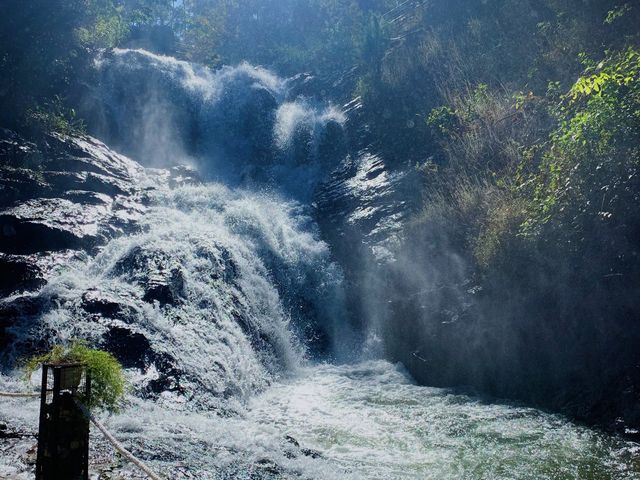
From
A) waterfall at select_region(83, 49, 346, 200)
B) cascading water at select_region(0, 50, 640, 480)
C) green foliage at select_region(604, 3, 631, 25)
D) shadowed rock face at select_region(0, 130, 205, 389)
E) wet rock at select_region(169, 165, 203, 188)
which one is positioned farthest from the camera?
waterfall at select_region(83, 49, 346, 200)

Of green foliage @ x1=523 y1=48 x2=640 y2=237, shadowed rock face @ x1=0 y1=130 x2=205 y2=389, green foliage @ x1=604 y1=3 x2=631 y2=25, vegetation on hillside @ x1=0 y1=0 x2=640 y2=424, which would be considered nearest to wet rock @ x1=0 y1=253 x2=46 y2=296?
shadowed rock face @ x1=0 y1=130 x2=205 y2=389

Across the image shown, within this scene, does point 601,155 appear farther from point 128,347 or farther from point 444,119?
point 128,347

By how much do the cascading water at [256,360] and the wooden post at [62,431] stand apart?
0.77 m

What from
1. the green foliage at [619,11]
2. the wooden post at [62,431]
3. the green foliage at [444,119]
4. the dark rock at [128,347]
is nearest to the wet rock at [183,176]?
the green foliage at [444,119]

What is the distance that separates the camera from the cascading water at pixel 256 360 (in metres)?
5.09

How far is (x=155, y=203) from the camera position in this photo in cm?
1224

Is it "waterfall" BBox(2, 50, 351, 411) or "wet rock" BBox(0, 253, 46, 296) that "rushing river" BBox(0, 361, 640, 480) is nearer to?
"waterfall" BBox(2, 50, 351, 411)

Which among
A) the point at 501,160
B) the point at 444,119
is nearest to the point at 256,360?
the point at 501,160

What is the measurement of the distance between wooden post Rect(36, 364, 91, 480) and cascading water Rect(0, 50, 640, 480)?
0.77 m

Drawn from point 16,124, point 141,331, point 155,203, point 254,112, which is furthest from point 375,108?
point 141,331

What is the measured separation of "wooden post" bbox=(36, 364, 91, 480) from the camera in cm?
313

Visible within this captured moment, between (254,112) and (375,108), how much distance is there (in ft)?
14.0

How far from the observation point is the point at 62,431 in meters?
3.16

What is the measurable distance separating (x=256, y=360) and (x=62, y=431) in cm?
542
